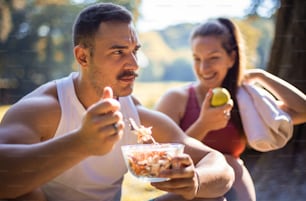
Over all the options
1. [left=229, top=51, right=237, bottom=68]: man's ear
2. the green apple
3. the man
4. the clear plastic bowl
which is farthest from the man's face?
[left=229, top=51, right=237, bottom=68]: man's ear

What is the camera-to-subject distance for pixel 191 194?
3.00 ft

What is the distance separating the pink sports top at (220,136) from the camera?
4.42 ft

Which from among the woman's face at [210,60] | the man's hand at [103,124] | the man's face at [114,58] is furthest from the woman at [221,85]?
the man's hand at [103,124]

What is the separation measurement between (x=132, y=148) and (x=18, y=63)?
2.19 feet

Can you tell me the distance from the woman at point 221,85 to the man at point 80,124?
25cm

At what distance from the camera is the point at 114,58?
1030mm

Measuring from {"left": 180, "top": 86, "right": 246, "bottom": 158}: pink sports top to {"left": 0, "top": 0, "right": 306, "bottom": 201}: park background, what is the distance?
5.0 inches

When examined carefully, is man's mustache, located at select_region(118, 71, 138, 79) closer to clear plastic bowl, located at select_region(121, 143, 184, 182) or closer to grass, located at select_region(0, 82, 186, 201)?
clear plastic bowl, located at select_region(121, 143, 184, 182)

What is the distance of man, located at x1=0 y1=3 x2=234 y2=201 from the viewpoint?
0.89m

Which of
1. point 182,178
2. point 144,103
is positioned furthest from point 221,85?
point 182,178

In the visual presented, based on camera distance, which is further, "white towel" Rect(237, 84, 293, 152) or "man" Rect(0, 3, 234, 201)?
"white towel" Rect(237, 84, 293, 152)

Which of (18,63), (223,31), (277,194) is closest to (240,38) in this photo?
(223,31)

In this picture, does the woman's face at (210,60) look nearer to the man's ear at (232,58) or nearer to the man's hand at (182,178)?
the man's ear at (232,58)

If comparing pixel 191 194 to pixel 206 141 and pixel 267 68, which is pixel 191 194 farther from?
pixel 267 68
